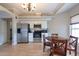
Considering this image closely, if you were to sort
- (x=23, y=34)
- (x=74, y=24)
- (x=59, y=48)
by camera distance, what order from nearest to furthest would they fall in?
1. (x=59, y=48)
2. (x=74, y=24)
3. (x=23, y=34)

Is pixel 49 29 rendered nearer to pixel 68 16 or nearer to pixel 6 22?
pixel 68 16

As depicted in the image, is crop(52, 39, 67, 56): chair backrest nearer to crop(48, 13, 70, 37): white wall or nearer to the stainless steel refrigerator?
crop(48, 13, 70, 37): white wall

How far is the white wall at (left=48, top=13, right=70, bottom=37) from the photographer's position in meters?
5.43

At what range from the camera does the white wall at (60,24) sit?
5.43 m

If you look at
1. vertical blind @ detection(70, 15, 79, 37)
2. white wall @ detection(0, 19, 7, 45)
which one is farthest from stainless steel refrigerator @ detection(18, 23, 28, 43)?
vertical blind @ detection(70, 15, 79, 37)

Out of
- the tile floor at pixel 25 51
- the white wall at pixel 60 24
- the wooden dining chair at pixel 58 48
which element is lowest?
the tile floor at pixel 25 51

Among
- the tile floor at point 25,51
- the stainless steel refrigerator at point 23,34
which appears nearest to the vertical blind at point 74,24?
the tile floor at point 25,51

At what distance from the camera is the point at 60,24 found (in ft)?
18.0

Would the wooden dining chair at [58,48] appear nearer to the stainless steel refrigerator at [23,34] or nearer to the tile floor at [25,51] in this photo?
the tile floor at [25,51]

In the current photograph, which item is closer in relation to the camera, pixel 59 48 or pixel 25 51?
pixel 59 48

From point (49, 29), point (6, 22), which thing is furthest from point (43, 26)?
point (6, 22)

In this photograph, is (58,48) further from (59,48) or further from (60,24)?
(60,24)

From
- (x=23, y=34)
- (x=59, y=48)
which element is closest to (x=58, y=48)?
(x=59, y=48)

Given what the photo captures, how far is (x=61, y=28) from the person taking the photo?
5.65 metres
